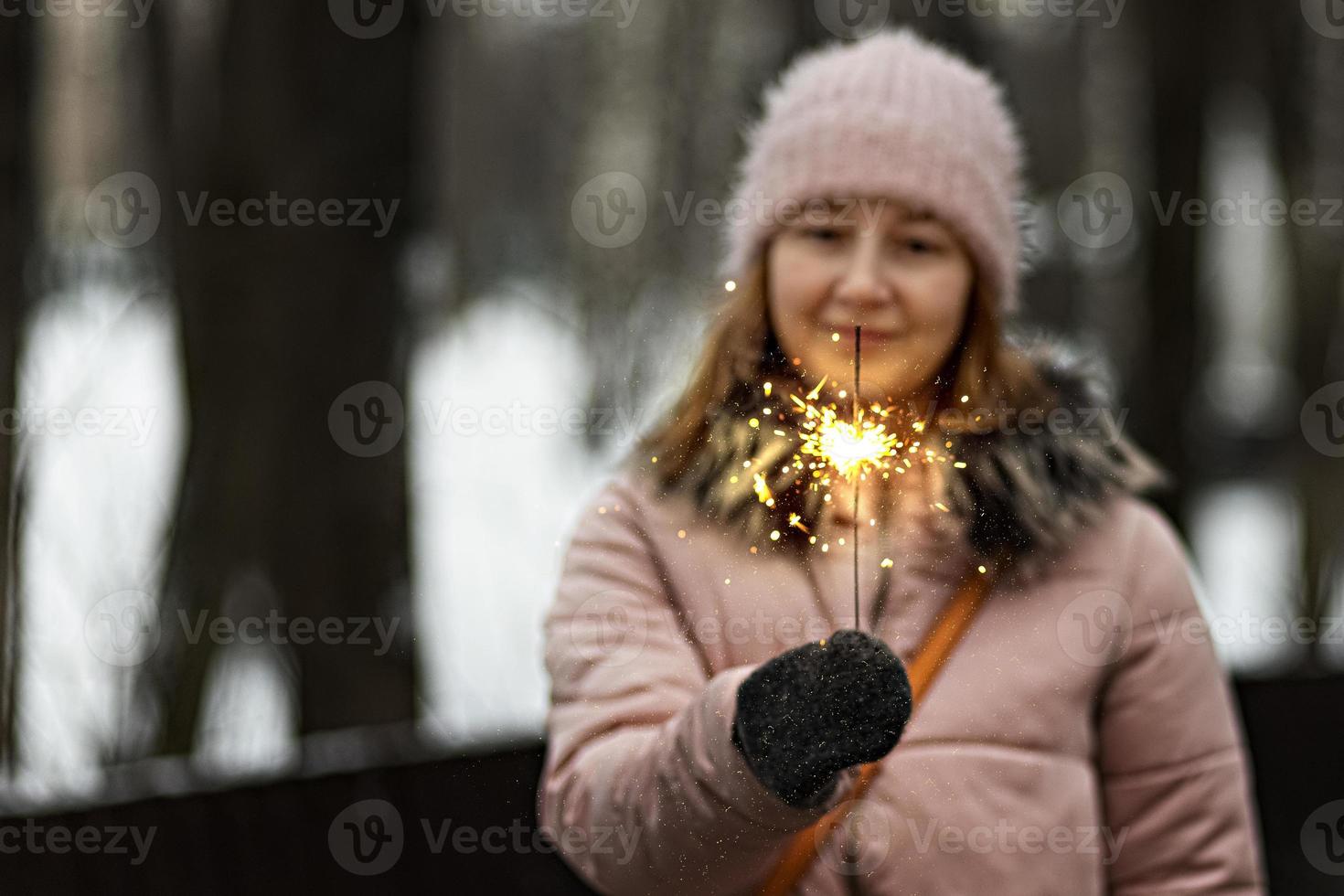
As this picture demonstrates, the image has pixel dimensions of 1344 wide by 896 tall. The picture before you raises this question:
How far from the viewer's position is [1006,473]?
709 millimetres

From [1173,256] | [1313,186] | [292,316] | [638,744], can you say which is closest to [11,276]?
[292,316]

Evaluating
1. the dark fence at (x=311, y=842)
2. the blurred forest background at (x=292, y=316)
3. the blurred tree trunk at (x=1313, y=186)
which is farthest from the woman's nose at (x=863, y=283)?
the blurred tree trunk at (x=1313, y=186)

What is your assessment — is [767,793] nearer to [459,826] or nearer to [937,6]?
[459,826]

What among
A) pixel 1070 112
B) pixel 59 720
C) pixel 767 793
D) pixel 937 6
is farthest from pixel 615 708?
pixel 1070 112

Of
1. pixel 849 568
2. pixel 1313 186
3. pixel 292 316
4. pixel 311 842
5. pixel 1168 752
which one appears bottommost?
pixel 311 842

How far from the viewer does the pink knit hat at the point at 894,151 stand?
2.24 ft

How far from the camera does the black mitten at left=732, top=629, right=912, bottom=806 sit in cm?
60

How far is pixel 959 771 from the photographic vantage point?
69cm

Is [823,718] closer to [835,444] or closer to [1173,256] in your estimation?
[835,444]

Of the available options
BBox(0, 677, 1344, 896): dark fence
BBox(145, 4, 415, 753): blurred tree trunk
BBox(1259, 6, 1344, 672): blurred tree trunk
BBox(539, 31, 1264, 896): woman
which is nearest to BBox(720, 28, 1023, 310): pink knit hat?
BBox(539, 31, 1264, 896): woman

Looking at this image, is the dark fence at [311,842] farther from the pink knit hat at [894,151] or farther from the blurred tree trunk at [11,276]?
the blurred tree trunk at [11,276]

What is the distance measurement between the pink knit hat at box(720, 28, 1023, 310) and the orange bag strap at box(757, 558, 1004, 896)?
0.14 metres

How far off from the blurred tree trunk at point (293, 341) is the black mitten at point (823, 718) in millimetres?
1183

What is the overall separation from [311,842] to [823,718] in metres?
0.55
